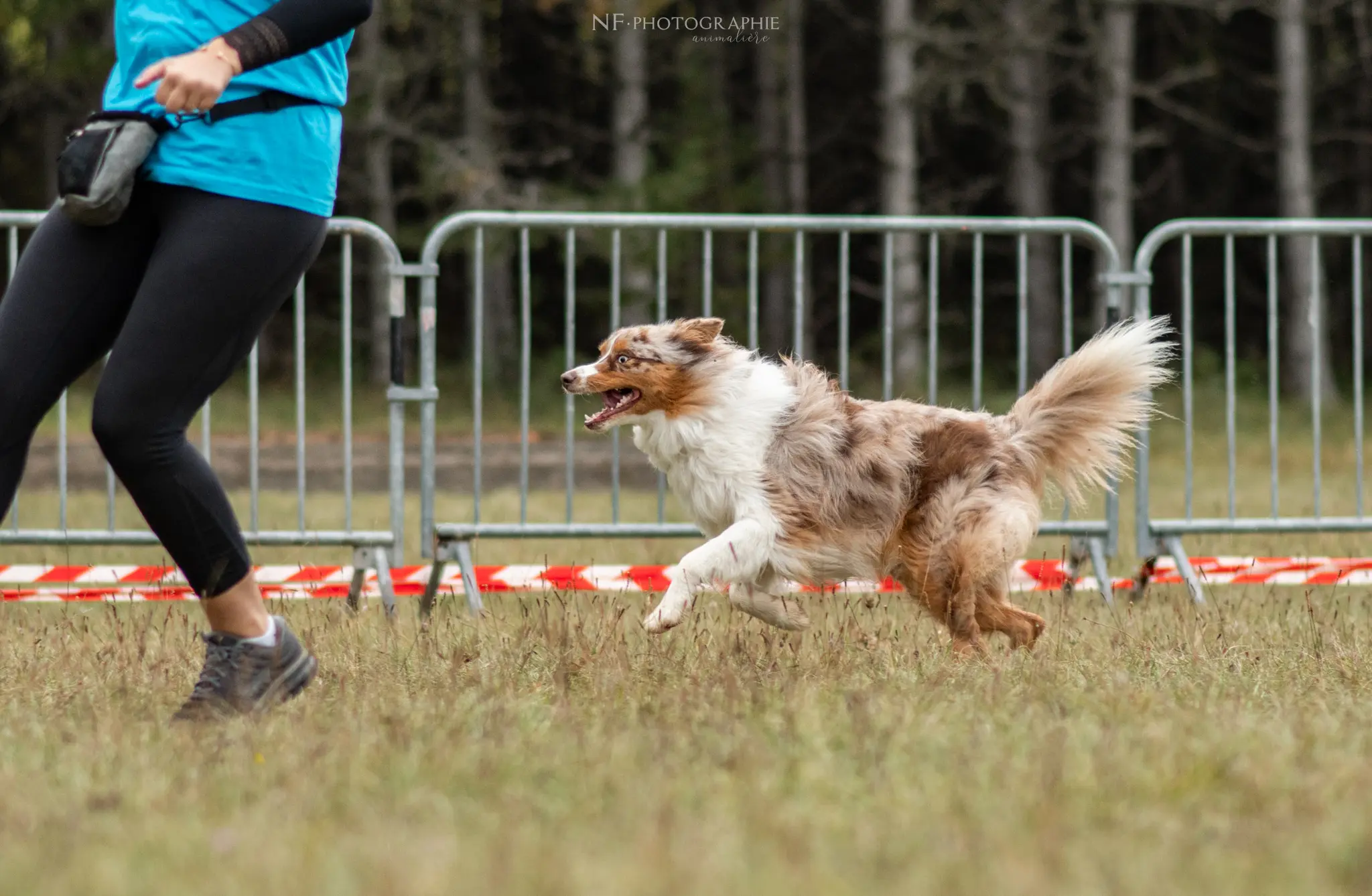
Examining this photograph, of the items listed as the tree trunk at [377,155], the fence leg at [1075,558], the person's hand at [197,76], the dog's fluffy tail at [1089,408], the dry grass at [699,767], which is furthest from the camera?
the tree trunk at [377,155]

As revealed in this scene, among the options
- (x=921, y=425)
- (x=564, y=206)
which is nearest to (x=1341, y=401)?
(x=564, y=206)

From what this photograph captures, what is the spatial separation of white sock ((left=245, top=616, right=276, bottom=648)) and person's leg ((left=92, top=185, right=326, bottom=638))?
159 millimetres

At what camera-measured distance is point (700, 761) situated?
347 centimetres

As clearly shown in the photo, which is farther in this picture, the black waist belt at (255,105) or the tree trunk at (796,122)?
the tree trunk at (796,122)

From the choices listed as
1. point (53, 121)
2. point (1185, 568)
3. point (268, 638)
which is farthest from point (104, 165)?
point (53, 121)

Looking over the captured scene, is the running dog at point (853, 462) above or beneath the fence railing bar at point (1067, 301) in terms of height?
beneath

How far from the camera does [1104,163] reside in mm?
19750

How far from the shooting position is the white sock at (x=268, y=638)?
413 centimetres

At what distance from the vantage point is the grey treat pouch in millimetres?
3695

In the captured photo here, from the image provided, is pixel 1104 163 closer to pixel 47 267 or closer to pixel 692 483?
pixel 692 483

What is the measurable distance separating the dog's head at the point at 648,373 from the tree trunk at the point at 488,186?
45.6ft

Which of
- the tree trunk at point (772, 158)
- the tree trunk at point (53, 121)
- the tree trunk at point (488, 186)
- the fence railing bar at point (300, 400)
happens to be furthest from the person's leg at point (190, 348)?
the tree trunk at point (772, 158)

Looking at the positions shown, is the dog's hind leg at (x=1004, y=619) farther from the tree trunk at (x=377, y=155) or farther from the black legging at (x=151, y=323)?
the tree trunk at (x=377, y=155)

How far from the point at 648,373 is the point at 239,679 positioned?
6.71 feet
